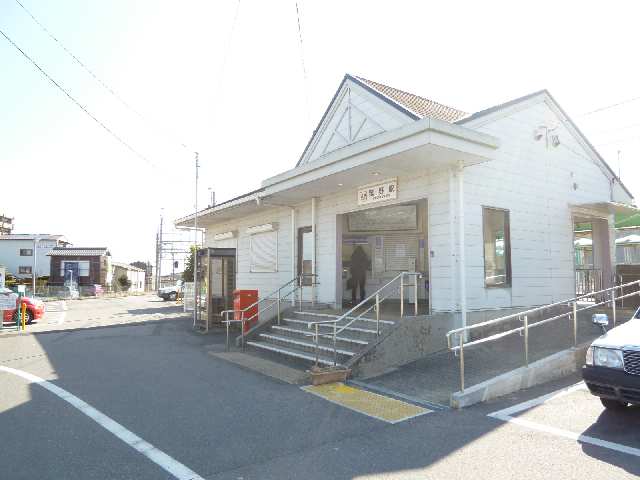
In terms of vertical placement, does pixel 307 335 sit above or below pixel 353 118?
below

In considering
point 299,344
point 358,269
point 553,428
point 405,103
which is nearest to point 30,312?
point 358,269

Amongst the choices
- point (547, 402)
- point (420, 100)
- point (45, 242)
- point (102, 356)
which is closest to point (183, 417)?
point (547, 402)

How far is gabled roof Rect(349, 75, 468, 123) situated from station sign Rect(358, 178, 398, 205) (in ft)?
5.55

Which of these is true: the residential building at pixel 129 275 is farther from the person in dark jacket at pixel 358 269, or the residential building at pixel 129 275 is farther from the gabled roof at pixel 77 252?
the person in dark jacket at pixel 358 269

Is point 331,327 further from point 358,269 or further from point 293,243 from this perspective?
point 293,243

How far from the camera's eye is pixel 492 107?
391 inches

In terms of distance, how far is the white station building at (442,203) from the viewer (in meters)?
8.58

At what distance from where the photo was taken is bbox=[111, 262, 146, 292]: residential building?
192 ft

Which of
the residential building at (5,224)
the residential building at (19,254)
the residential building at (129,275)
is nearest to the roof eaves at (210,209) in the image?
the residential building at (129,275)

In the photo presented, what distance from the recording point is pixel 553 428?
15.8ft

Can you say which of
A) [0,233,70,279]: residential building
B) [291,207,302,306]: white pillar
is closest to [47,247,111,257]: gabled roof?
[0,233,70,279]: residential building

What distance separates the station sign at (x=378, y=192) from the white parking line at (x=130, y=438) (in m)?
6.89

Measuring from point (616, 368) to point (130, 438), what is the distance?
17.2 ft

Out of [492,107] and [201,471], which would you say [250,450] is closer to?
[201,471]
